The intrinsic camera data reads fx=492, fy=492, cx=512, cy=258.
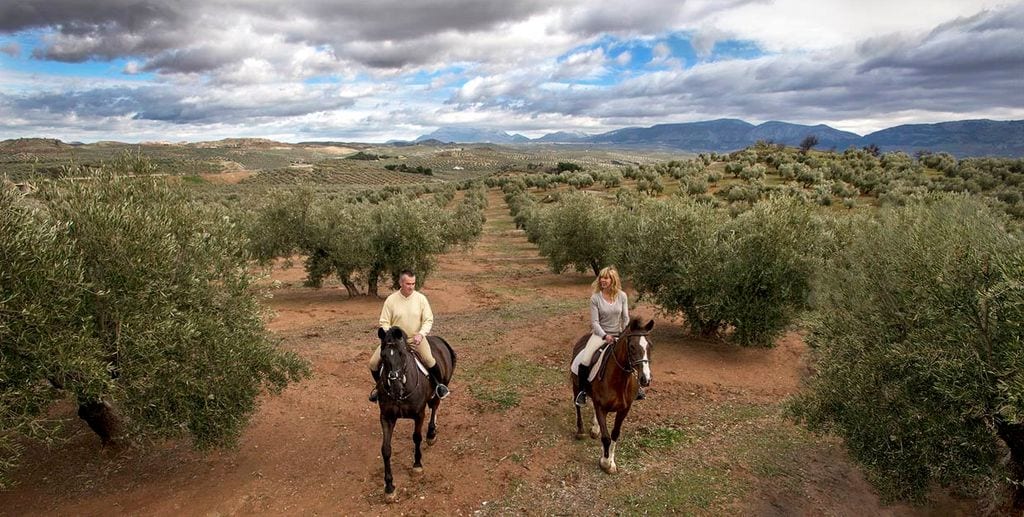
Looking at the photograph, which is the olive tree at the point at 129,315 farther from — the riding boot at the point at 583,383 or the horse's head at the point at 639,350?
the horse's head at the point at 639,350

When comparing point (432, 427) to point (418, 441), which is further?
point (432, 427)

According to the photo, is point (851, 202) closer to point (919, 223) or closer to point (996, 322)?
point (919, 223)

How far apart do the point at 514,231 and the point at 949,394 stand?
2256 inches

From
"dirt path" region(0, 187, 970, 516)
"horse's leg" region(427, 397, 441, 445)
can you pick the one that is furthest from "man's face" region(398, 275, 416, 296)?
"dirt path" region(0, 187, 970, 516)

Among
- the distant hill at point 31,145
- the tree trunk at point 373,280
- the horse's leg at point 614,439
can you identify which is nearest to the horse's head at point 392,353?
the horse's leg at point 614,439

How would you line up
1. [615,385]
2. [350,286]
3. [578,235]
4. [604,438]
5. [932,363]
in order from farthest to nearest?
1. [578,235]
2. [350,286]
3. [615,385]
4. [604,438]
5. [932,363]

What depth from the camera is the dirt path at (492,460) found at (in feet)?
30.4

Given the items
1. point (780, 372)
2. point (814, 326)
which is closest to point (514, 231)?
point (780, 372)

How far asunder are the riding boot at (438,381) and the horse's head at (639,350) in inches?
156

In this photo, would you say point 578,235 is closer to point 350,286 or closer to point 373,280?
point 373,280

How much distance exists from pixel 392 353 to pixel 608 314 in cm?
469

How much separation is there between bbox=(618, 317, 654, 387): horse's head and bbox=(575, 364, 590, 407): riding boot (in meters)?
1.61

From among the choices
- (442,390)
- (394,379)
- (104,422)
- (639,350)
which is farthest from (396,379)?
(104,422)

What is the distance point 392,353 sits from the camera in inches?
340
